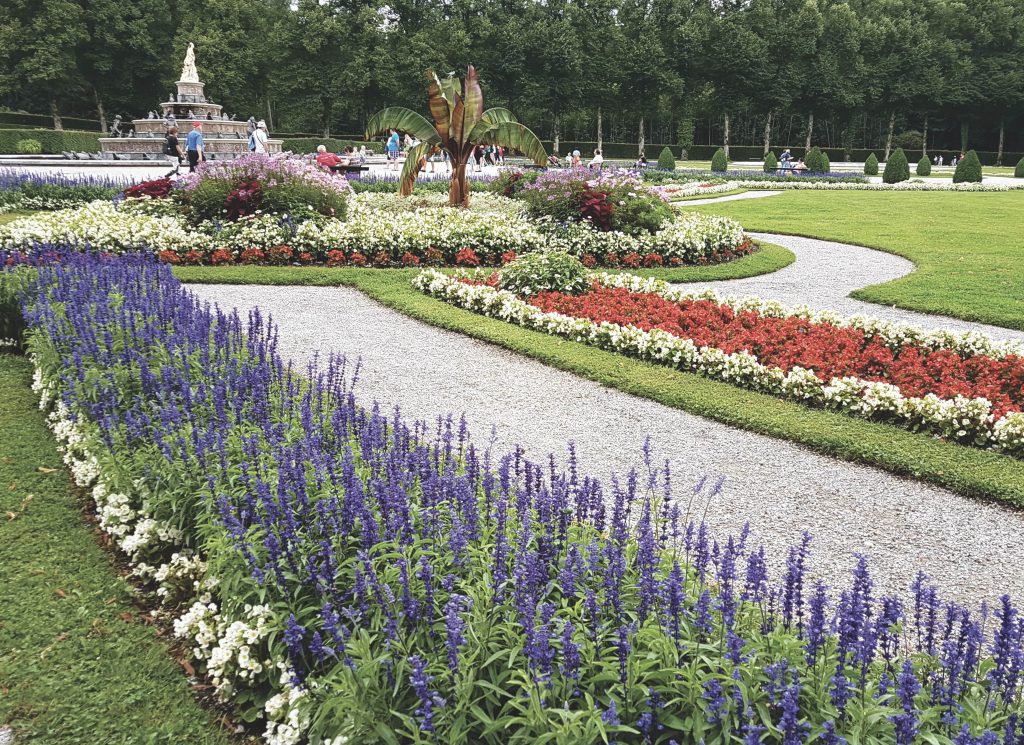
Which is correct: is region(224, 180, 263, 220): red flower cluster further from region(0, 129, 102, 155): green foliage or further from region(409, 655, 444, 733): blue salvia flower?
region(0, 129, 102, 155): green foliage

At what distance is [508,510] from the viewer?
344 cm

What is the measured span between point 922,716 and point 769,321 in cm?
672

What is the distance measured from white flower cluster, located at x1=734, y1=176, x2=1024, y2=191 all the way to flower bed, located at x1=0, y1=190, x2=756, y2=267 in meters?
22.5

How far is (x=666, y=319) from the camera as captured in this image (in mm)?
8781

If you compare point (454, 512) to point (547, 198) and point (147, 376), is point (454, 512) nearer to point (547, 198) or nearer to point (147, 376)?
point (147, 376)

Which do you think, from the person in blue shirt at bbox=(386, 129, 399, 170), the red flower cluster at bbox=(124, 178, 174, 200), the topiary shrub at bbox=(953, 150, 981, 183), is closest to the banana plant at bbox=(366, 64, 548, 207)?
the red flower cluster at bbox=(124, 178, 174, 200)

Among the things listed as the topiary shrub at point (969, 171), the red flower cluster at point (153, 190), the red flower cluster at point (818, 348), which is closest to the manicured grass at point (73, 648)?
the red flower cluster at point (818, 348)

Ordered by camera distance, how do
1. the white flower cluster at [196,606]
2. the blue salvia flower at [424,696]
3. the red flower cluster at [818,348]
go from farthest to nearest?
the red flower cluster at [818,348]
the white flower cluster at [196,606]
the blue salvia flower at [424,696]

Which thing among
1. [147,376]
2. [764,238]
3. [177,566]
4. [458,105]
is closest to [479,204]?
[458,105]

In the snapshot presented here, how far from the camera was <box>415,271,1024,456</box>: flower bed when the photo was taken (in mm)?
5930

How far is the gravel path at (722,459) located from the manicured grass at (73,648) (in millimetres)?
2588

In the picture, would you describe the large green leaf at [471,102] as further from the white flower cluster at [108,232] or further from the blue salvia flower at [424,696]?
the blue salvia flower at [424,696]

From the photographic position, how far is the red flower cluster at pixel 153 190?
625 inches

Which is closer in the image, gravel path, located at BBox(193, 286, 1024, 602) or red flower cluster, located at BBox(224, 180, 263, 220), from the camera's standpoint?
gravel path, located at BBox(193, 286, 1024, 602)
